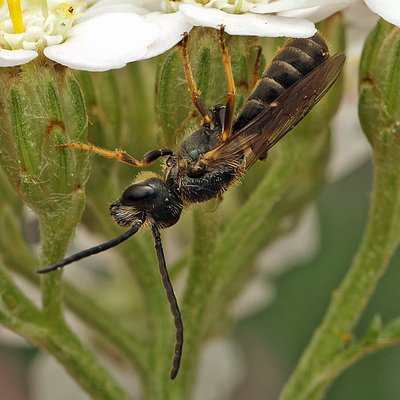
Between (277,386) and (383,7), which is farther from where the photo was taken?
(277,386)

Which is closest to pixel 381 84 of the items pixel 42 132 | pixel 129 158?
pixel 129 158

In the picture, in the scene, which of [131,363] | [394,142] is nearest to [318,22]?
[394,142]

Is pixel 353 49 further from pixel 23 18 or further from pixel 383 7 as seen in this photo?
pixel 23 18

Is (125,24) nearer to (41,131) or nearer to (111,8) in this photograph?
(111,8)

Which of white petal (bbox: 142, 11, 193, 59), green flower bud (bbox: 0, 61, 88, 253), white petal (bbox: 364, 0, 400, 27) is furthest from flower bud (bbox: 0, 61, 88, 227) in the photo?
white petal (bbox: 364, 0, 400, 27)

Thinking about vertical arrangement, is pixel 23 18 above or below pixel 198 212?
above

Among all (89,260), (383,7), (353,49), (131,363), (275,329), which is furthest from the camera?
(275,329)
